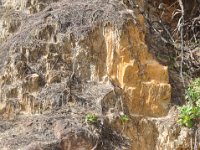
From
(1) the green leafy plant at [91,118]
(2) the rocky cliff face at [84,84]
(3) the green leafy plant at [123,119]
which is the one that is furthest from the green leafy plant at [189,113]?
(1) the green leafy plant at [91,118]

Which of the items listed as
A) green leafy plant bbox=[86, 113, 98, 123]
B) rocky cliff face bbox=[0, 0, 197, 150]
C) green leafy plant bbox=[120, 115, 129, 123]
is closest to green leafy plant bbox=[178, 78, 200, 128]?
rocky cliff face bbox=[0, 0, 197, 150]

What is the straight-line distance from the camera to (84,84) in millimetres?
6926

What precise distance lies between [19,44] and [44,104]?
126cm

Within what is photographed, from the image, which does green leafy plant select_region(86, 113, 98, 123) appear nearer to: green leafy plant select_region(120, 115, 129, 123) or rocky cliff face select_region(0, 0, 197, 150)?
rocky cliff face select_region(0, 0, 197, 150)

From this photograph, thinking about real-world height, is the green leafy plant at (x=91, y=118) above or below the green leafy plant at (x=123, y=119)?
above

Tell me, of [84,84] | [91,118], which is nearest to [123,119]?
[91,118]

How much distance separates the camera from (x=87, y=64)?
23.4ft

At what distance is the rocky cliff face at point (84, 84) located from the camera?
6.18 meters

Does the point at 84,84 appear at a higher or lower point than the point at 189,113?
higher

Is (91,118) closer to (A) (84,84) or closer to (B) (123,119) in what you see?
(B) (123,119)

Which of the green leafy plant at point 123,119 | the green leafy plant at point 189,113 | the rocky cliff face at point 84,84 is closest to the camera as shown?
the rocky cliff face at point 84,84

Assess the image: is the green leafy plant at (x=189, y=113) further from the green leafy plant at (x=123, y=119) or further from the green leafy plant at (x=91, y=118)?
the green leafy plant at (x=91, y=118)

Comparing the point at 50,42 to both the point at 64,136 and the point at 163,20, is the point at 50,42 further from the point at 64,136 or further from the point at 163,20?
the point at 163,20

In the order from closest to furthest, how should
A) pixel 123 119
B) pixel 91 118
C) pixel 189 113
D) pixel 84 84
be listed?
pixel 91 118, pixel 123 119, pixel 189 113, pixel 84 84
